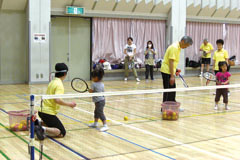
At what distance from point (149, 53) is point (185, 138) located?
11.4 m

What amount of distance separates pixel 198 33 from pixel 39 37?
10.0 metres

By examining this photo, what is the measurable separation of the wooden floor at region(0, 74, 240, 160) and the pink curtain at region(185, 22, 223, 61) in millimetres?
10950

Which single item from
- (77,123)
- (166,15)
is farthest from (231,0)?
(77,123)

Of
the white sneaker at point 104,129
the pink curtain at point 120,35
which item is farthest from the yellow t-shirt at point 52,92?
the pink curtain at point 120,35

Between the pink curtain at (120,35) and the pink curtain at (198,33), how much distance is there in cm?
207

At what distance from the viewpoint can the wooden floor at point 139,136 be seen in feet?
19.1

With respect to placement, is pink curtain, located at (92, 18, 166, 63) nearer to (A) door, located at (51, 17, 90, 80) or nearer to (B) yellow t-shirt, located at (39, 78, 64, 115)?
(A) door, located at (51, 17, 90, 80)

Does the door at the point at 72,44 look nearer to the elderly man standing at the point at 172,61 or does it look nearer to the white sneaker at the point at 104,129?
the elderly man standing at the point at 172,61

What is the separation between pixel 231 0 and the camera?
2242cm

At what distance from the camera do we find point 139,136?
23.0ft

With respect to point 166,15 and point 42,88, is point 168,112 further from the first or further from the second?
point 166,15

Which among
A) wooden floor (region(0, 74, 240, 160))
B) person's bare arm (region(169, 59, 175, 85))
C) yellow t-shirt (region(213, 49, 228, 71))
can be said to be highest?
yellow t-shirt (region(213, 49, 228, 71))

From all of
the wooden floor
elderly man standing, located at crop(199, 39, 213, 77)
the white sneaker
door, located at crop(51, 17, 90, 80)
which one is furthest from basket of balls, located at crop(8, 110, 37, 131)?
elderly man standing, located at crop(199, 39, 213, 77)

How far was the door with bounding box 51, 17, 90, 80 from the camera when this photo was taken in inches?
683
